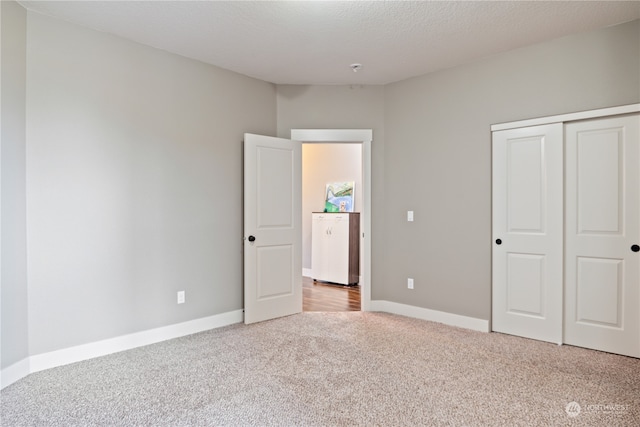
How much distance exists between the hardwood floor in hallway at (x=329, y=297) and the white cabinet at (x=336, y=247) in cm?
17

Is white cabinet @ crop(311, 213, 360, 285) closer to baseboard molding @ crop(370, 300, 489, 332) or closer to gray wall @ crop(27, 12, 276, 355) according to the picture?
baseboard molding @ crop(370, 300, 489, 332)

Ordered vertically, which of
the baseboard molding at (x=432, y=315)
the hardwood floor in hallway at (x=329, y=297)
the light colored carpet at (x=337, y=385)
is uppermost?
the baseboard molding at (x=432, y=315)

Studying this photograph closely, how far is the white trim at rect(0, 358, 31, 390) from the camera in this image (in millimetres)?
2670

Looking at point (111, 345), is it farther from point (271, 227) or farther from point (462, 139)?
point (462, 139)

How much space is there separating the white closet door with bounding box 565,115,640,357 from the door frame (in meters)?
1.99

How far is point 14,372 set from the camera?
2768mm

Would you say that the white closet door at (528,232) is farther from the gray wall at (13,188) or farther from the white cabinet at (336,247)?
the gray wall at (13,188)

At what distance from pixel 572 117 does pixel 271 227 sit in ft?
9.77

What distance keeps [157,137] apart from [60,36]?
1007 mm

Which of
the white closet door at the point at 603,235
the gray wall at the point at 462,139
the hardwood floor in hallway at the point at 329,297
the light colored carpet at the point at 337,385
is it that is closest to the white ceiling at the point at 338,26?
the gray wall at the point at 462,139

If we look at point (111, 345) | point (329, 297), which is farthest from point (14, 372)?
point (329, 297)

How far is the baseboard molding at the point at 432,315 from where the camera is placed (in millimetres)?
3984

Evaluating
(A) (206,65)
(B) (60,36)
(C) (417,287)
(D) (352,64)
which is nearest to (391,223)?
(C) (417,287)

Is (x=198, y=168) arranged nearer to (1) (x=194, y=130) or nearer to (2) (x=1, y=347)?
(1) (x=194, y=130)
